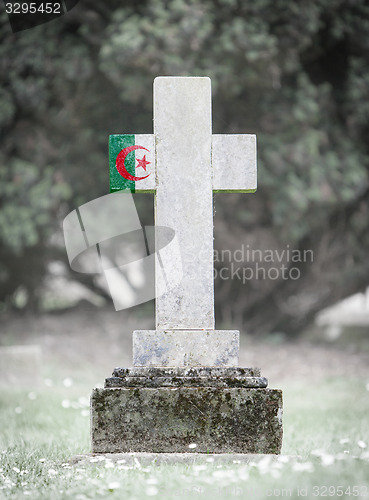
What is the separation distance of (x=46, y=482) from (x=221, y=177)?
202 centimetres

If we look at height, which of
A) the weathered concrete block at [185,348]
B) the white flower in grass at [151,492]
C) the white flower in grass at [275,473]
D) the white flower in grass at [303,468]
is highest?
the weathered concrete block at [185,348]

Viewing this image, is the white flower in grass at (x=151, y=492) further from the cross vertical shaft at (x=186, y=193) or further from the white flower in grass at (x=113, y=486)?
the cross vertical shaft at (x=186, y=193)

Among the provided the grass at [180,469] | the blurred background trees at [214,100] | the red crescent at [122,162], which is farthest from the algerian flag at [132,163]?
the blurred background trees at [214,100]

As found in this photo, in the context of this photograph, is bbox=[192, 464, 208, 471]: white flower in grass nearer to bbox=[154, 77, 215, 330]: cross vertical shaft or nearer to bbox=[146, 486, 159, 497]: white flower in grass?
bbox=[146, 486, 159, 497]: white flower in grass

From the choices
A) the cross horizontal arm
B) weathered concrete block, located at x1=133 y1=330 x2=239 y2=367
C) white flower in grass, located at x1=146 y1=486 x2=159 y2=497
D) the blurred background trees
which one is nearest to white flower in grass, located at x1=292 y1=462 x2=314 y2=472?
white flower in grass, located at x1=146 y1=486 x2=159 y2=497

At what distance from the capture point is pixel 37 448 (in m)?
3.94

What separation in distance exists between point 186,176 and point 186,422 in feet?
4.82

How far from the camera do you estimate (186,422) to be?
3.20 m

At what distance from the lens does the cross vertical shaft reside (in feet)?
11.6

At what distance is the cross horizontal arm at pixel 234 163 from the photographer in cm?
370

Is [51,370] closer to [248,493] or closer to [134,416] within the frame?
[134,416]

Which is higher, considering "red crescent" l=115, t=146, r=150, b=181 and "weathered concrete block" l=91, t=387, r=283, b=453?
"red crescent" l=115, t=146, r=150, b=181

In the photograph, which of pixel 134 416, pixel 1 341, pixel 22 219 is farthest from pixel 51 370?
pixel 134 416

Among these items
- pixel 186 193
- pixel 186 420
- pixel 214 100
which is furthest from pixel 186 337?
pixel 214 100
